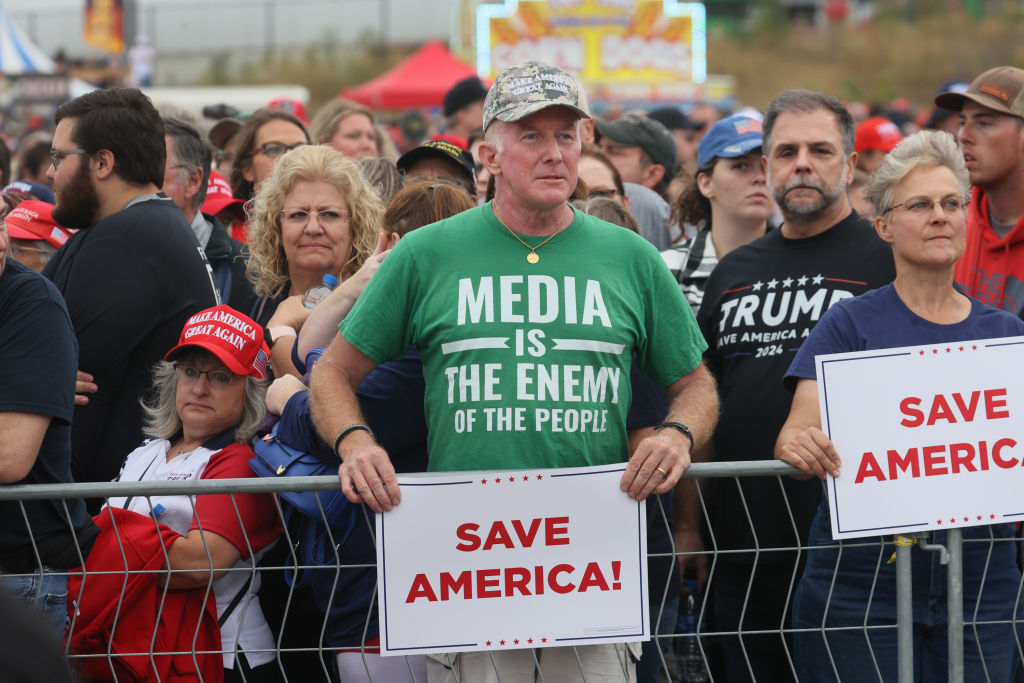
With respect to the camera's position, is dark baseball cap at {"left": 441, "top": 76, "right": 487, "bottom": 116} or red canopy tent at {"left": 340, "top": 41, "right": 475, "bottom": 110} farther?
red canopy tent at {"left": 340, "top": 41, "right": 475, "bottom": 110}

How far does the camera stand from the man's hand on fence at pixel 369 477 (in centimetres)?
285

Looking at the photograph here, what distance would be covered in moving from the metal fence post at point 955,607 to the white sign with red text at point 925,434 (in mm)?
63

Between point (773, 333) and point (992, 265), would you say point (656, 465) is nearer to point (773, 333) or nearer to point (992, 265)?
point (773, 333)

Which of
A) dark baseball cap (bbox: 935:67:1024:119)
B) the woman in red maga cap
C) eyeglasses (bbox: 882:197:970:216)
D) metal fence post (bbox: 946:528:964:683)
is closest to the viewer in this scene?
metal fence post (bbox: 946:528:964:683)

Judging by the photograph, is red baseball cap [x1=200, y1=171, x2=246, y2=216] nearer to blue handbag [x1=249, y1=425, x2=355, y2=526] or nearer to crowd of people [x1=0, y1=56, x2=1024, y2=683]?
crowd of people [x1=0, y1=56, x2=1024, y2=683]

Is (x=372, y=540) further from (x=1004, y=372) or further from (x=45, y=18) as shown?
(x=45, y=18)

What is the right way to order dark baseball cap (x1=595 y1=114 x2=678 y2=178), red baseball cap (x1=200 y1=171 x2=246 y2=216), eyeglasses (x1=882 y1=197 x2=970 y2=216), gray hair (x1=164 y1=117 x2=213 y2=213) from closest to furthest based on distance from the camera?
1. eyeglasses (x1=882 y1=197 x2=970 y2=216)
2. gray hair (x1=164 y1=117 x2=213 y2=213)
3. red baseball cap (x1=200 y1=171 x2=246 y2=216)
4. dark baseball cap (x1=595 y1=114 x2=678 y2=178)

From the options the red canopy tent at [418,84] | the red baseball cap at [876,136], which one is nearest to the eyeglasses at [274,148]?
the red baseball cap at [876,136]

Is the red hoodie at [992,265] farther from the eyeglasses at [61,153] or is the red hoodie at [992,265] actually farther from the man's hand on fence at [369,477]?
the eyeglasses at [61,153]

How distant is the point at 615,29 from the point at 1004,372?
84.5 feet

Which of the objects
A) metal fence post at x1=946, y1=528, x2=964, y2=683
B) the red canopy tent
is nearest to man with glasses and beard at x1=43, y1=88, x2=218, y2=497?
metal fence post at x1=946, y1=528, x2=964, y2=683

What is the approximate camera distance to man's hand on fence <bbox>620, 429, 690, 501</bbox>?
9.50 feet

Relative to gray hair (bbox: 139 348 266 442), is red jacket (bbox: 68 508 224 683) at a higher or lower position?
lower

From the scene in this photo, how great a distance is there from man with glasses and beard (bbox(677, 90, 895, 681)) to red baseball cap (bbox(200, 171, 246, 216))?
271 cm
